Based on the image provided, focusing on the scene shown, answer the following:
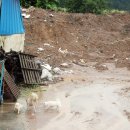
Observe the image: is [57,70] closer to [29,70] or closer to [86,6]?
[29,70]

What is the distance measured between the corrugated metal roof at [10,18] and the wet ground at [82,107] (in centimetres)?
252

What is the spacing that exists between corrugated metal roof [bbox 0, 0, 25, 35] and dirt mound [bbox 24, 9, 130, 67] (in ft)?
8.63

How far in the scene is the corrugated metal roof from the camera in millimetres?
15766

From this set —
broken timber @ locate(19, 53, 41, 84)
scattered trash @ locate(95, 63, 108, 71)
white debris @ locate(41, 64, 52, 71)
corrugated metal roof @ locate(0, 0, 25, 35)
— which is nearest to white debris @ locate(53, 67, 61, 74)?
white debris @ locate(41, 64, 52, 71)

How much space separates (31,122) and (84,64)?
7933 mm

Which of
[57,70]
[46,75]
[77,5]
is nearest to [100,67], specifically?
[57,70]

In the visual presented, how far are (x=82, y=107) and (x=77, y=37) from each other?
10.1 m

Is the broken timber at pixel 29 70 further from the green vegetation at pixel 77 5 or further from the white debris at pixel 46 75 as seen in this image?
the green vegetation at pixel 77 5

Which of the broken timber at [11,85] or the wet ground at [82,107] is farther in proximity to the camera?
the broken timber at [11,85]

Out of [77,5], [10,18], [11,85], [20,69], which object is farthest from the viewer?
[77,5]

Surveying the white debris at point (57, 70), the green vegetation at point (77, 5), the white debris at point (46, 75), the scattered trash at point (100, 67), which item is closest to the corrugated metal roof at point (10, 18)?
the white debris at point (46, 75)

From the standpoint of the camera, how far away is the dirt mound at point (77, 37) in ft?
67.4

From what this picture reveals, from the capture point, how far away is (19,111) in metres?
12.8

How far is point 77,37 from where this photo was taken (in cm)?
2339
